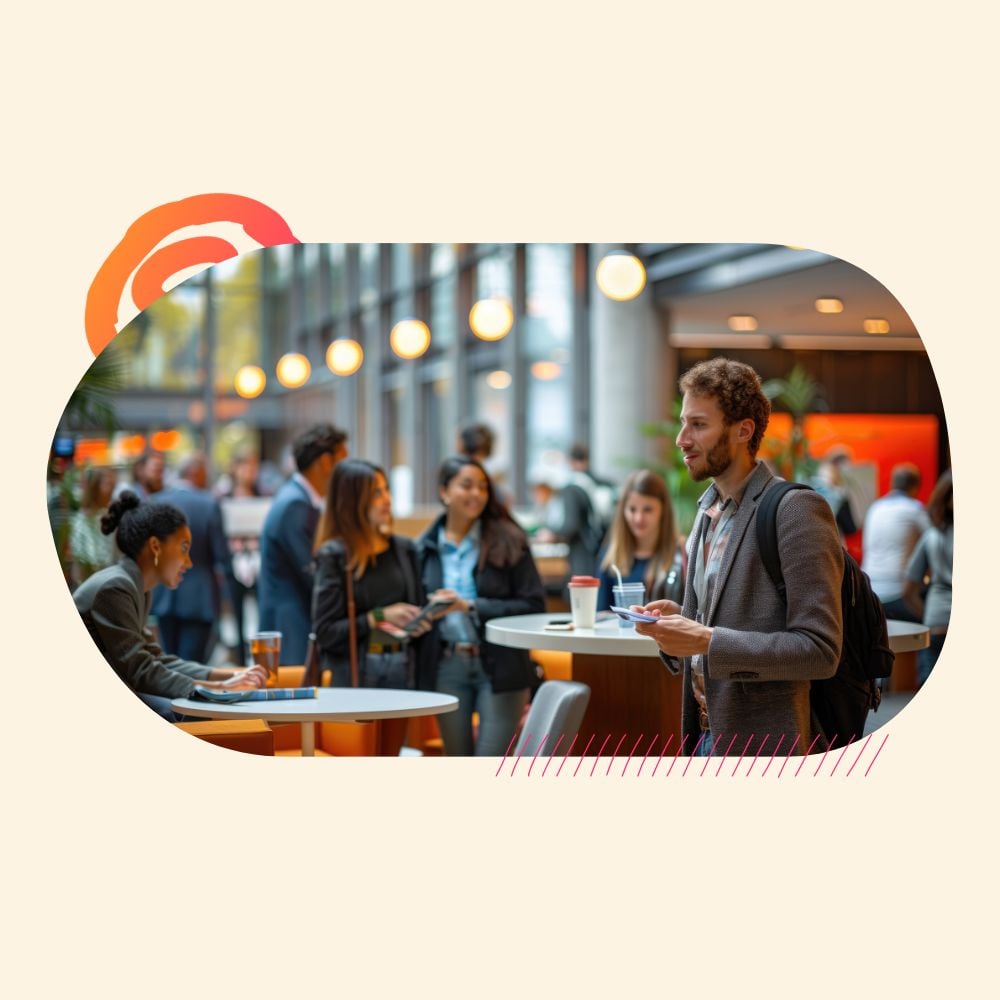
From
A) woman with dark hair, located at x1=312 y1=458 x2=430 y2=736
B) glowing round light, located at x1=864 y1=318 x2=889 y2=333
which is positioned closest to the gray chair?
woman with dark hair, located at x1=312 y1=458 x2=430 y2=736

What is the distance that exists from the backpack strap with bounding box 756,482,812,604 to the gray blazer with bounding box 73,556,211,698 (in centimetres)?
152

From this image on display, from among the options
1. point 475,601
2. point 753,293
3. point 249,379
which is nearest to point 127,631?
point 475,601

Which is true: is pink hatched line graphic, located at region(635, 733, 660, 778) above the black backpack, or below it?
below

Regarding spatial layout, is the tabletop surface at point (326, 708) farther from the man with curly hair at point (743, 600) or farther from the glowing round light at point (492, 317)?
the glowing round light at point (492, 317)

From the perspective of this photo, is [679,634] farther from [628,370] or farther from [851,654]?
[628,370]

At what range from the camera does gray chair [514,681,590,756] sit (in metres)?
3.48

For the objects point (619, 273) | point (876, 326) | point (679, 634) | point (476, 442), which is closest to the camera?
point (679, 634)

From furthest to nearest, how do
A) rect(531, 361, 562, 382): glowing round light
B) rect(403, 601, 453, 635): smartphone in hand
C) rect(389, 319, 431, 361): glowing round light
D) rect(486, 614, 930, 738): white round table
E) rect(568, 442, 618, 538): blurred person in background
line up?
rect(531, 361, 562, 382): glowing round light → rect(389, 319, 431, 361): glowing round light → rect(568, 442, 618, 538): blurred person in background → rect(403, 601, 453, 635): smartphone in hand → rect(486, 614, 930, 738): white round table

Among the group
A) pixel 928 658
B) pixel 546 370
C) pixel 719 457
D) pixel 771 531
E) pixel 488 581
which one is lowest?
pixel 928 658

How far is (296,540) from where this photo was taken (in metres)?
4.92

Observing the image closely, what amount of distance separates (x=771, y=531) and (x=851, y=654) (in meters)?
0.38

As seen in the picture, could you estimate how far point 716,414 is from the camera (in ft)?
10.1

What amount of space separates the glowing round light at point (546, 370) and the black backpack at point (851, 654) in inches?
320

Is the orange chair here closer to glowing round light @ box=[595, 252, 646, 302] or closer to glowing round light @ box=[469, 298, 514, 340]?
glowing round light @ box=[595, 252, 646, 302]
